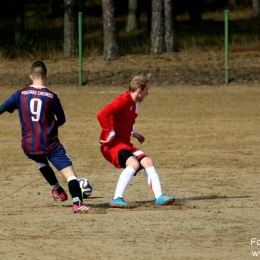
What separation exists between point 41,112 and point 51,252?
1855mm

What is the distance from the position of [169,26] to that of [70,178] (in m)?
20.1

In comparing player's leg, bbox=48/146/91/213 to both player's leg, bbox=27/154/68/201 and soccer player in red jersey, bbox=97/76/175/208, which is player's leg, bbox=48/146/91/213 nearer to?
player's leg, bbox=27/154/68/201

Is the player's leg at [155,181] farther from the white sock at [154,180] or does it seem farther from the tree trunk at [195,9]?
the tree trunk at [195,9]

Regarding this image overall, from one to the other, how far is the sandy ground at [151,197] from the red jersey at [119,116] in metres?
0.78

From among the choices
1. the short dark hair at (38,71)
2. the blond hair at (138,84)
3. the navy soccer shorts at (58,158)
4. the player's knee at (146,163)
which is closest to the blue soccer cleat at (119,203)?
the player's knee at (146,163)

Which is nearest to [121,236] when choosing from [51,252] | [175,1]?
[51,252]

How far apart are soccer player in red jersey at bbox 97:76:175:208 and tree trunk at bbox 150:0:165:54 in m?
18.7

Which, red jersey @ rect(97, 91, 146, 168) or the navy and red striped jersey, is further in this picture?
red jersey @ rect(97, 91, 146, 168)

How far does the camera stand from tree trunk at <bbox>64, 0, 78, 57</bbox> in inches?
1091

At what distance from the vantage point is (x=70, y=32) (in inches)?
1117

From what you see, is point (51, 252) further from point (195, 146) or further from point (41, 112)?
point (195, 146)

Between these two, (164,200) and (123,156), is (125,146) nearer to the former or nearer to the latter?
(123,156)

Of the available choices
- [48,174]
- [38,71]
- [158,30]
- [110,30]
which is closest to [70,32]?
[110,30]

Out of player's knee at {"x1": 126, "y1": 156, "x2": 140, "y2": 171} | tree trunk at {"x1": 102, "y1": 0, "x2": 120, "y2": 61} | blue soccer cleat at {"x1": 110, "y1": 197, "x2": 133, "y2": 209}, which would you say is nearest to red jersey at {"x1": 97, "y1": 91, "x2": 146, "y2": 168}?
player's knee at {"x1": 126, "y1": 156, "x2": 140, "y2": 171}
